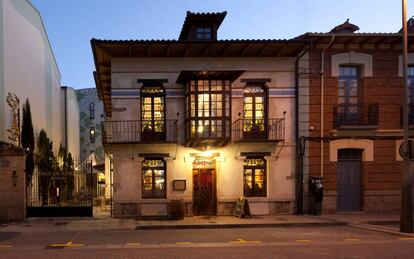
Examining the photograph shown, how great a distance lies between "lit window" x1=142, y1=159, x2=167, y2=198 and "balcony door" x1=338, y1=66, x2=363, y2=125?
8.19 m

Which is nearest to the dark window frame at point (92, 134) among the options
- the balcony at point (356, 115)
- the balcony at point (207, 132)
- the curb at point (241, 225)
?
the balcony at point (207, 132)

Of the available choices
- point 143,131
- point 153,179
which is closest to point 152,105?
point 143,131

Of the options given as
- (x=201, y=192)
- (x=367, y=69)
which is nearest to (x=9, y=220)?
(x=201, y=192)

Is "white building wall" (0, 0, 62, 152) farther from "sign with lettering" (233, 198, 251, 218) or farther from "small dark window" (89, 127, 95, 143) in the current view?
"small dark window" (89, 127, 95, 143)

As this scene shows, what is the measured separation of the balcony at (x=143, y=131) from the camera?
17.1m

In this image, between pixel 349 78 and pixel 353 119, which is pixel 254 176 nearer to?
pixel 353 119

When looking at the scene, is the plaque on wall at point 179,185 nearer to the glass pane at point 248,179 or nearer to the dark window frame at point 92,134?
the glass pane at point 248,179

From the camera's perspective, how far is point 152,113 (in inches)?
682

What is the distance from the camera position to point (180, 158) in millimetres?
17266

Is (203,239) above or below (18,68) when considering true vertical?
below

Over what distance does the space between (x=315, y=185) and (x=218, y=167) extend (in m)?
4.12

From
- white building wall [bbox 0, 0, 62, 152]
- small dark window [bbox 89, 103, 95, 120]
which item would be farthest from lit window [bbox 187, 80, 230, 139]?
small dark window [bbox 89, 103, 95, 120]

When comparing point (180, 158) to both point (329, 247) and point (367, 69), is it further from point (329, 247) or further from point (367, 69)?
point (367, 69)

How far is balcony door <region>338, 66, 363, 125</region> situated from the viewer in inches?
700
